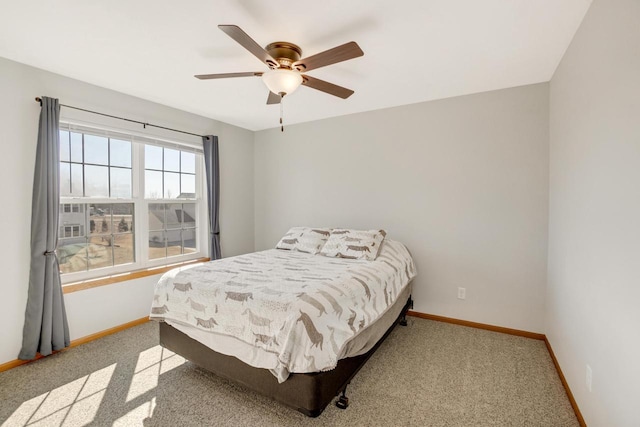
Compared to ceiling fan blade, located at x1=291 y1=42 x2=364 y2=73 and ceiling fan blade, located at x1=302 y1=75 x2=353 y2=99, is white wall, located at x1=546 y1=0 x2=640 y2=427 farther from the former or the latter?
ceiling fan blade, located at x1=302 y1=75 x2=353 y2=99

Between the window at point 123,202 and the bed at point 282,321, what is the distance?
1.29 m

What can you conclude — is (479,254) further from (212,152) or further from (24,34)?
(24,34)

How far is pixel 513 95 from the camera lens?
2.89 meters

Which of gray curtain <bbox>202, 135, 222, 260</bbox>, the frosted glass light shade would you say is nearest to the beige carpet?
gray curtain <bbox>202, 135, 222, 260</bbox>

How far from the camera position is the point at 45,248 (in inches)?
98.2

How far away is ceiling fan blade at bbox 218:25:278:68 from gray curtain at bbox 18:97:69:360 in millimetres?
2008

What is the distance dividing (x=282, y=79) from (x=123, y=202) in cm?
237

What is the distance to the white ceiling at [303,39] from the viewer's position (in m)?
1.72

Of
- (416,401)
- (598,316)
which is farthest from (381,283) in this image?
(598,316)

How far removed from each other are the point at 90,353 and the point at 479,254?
149 inches

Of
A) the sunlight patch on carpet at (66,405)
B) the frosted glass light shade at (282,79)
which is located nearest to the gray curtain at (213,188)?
the sunlight patch on carpet at (66,405)

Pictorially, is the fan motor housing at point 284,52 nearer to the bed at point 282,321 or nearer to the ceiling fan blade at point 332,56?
the ceiling fan blade at point 332,56

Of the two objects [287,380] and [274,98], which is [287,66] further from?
[287,380]

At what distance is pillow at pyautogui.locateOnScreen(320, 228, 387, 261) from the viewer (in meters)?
3.00
